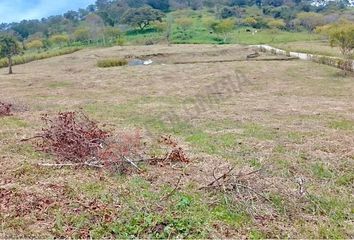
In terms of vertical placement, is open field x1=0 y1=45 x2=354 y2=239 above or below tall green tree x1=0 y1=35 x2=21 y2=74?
below

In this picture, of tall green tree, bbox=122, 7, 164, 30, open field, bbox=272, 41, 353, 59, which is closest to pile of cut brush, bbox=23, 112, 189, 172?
open field, bbox=272, 41, 353, 59

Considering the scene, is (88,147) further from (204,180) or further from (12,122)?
(12,122)

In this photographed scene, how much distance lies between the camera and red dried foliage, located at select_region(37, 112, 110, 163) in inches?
232

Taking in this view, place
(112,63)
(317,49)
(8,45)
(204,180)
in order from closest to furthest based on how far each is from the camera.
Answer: (204,180)
(8,45)
(112,63)
(317,49)

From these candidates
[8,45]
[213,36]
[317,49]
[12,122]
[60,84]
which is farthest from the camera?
[213,36]

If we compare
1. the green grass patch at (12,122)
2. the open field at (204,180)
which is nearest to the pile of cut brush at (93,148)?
the open field at (204,180)

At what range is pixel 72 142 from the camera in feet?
20.0

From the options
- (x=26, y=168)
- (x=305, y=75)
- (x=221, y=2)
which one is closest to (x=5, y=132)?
(x=26, y=168)

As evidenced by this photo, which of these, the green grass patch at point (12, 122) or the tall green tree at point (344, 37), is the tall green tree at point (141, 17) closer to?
the tall green tree at point (344, 37)

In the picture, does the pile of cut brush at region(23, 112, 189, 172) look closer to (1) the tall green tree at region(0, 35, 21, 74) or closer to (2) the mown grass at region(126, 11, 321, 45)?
(1) the tall green tree at region(0, 35, 21, 74)

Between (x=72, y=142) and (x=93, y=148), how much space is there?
0.36 meters

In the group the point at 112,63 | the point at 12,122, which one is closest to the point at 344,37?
the point at 12,122

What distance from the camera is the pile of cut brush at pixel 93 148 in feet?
18.1

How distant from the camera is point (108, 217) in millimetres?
3922
